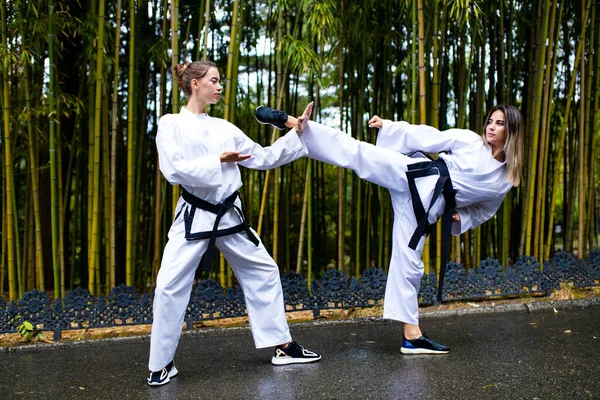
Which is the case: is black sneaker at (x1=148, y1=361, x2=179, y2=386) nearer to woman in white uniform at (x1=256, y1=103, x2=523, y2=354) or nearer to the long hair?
woman in white uniform at (x1=256, y1=103, x2=523, y2=354)

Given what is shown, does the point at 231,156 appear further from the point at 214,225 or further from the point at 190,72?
the point at 190,72

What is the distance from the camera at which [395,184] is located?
286 cm

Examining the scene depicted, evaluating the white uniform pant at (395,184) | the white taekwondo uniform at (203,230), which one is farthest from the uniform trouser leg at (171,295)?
the white uniform pant at (395,184)

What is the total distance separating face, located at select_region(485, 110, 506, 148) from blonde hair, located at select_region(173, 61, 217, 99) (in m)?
1.24

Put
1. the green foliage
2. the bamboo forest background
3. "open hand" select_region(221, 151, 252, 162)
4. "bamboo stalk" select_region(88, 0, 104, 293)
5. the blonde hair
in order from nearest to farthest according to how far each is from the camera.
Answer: "open hand" select_region(221, 151, 252, 162)
the blonde hair
the green foliage
"bamboo stalk" select_region(88, 0, 104, 293)
the bamboo forest background

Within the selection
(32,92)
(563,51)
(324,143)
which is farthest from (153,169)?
(563,51)

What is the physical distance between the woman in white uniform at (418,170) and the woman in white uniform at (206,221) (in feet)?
0.83

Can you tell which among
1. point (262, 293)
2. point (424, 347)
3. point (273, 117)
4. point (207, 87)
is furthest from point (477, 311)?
point (207, 87)

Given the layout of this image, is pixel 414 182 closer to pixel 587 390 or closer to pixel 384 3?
pixel 587 390

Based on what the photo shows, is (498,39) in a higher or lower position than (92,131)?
higher

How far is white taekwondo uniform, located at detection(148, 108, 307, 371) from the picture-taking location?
252 cm

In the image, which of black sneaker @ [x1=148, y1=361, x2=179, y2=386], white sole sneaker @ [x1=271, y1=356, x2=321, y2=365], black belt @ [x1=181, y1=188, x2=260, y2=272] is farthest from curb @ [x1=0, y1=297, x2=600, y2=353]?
black belt @ [x1=181, y1=188, x2=260, y2=272]

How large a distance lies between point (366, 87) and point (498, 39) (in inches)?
41.2

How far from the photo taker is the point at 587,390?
2209mm
